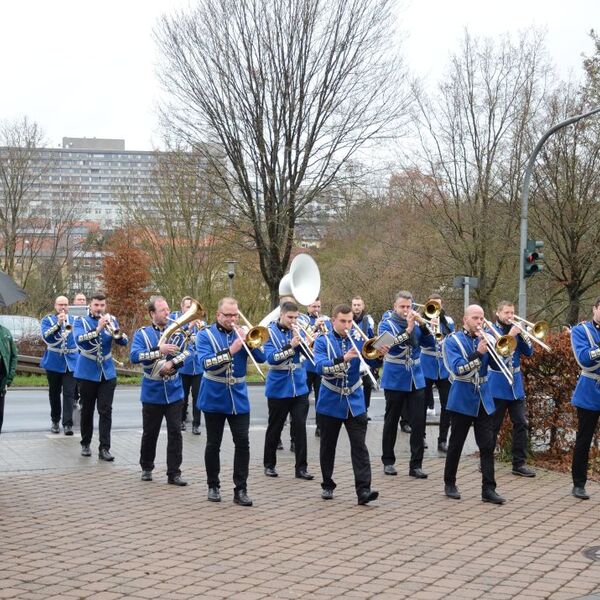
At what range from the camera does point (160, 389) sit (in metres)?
10.5

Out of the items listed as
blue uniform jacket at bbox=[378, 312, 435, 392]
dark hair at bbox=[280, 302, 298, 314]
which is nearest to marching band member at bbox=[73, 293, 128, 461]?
dark hair at bbox=[280, 302, 298, 314]

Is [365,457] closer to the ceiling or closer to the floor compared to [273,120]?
closer to the floor

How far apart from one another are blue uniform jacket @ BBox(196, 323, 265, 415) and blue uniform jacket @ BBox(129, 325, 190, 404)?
811 mm

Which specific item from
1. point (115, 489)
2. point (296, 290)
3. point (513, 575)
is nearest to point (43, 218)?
point (296, 290)

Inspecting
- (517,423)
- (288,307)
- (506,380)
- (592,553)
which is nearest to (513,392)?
(506,380)

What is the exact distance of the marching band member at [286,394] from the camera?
10.8 metres

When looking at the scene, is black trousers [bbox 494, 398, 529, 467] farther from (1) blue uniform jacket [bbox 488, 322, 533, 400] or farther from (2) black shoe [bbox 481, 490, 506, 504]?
(2) black shoe [bbox 481, 490, 506, 504]

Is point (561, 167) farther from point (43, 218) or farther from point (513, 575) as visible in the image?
point (43, 218)

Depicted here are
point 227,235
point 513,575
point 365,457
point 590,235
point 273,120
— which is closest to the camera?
point 513,575

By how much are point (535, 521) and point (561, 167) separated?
21.6 m

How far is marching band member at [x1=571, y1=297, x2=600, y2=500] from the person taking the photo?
9.70 m

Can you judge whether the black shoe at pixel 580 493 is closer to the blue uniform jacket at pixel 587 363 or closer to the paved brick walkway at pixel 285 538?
the paved brick walkway at pixel 285 538

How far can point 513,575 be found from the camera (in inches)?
272

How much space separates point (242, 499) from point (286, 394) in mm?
1779
